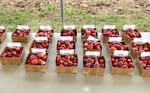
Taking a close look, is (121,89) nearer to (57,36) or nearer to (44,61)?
(44,61)

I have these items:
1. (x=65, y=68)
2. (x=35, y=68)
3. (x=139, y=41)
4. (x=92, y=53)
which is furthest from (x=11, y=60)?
(x=139, y=41)

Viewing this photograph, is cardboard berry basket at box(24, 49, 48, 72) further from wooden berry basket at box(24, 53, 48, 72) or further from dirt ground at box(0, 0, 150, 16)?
dirt ground at box(0, 0, 150, 16)

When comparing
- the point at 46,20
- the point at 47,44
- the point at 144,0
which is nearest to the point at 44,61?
the point at 47,44

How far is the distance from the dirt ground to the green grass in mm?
81

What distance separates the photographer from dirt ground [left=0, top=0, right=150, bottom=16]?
12.3ft

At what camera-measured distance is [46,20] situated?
356 cm

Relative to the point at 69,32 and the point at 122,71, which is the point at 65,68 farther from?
the point at 69,32

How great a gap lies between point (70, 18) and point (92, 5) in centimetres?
47

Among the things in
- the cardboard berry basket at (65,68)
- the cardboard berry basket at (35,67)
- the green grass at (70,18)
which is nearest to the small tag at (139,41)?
the cardboard berry basket at (65,68)

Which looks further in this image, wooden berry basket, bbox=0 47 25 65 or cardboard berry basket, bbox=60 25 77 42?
cardboard berry basket, bbox=60 25 77 42

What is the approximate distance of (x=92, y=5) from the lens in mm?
3816

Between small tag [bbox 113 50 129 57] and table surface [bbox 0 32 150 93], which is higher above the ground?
small tag [bbox 113 50 129 57]

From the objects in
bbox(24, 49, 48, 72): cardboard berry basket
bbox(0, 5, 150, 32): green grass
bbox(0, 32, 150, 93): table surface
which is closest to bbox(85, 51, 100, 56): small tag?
bbox(0, 32, 150, 93): table surface

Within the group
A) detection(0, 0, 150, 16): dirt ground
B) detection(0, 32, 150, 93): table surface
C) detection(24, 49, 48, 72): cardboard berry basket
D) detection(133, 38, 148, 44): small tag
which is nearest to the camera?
detection(0, 32, 150, 93): table surface
